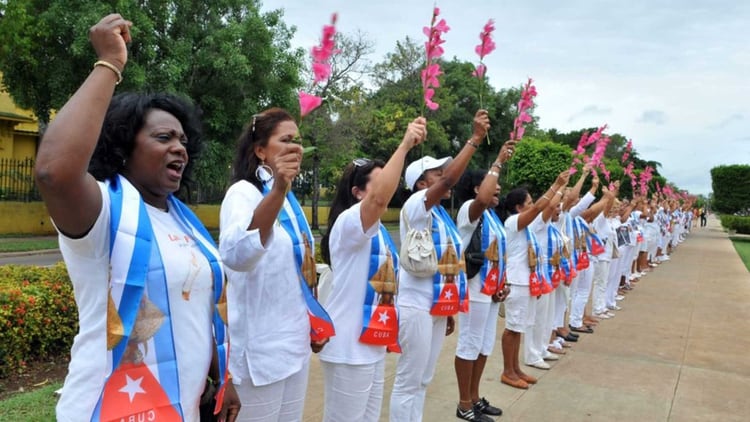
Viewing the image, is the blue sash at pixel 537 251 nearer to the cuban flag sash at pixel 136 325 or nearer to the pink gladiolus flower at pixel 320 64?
the pink gladiolus flower at pixel 320 64

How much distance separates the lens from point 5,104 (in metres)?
22.2

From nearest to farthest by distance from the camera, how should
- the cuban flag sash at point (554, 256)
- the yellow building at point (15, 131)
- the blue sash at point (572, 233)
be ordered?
the cuban flag sash at point (554, 256) → the blue sash at point (572, 233) → the yellow building at point (15, 131)

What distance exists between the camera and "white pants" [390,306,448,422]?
340cm

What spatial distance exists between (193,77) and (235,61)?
5.80 ft

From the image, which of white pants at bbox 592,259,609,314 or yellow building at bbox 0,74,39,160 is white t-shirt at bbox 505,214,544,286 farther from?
yellow building at bbox 0,74,39,160

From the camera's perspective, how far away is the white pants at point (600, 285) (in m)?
8.92

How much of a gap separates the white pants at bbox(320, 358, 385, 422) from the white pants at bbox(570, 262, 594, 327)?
5697 millimetres

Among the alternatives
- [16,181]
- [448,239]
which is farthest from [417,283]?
[16,181]

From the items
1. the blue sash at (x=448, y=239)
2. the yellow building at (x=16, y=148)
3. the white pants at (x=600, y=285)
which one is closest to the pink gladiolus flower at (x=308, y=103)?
the blue sash at (x=448, y=239)

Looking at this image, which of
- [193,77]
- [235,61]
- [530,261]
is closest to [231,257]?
[530,261]

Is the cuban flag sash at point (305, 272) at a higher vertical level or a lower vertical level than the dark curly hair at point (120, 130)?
lower

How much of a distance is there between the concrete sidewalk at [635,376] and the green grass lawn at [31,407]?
178cm

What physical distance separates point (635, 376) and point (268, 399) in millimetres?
4652

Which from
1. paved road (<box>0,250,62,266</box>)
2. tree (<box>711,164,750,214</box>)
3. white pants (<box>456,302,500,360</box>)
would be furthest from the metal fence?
tree (<box>711,164,750,214</box>)
